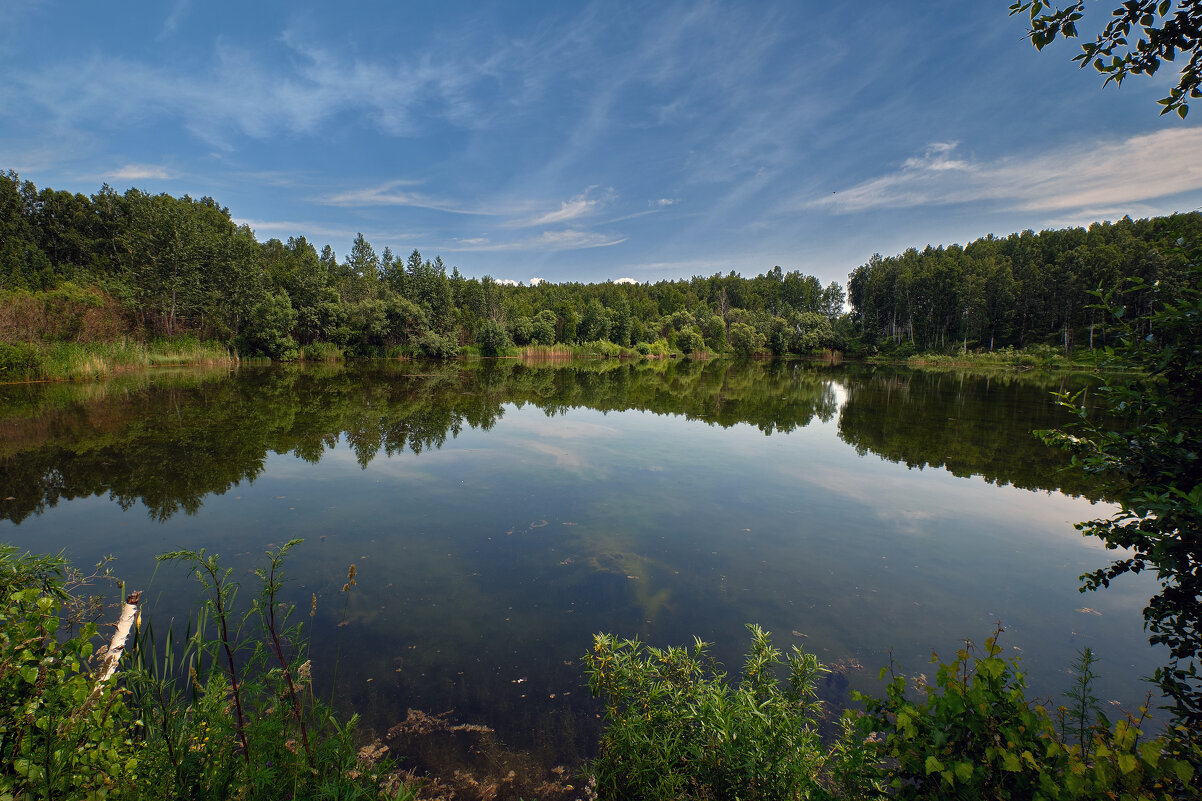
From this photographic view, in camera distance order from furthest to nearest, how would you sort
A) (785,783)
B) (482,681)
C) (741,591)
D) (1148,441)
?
1. (741,591)
2. (482,681)
3. (785,783)
4. (1148,441)

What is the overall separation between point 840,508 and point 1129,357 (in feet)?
22.8

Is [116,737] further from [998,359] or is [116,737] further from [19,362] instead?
[998,359]

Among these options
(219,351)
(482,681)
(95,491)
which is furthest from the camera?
(219,351)

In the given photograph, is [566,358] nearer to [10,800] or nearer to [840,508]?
[840,508]

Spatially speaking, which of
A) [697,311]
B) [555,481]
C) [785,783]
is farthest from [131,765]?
[697,311]

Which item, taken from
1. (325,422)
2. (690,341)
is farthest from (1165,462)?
(690,341)

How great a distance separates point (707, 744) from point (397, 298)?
60920mm

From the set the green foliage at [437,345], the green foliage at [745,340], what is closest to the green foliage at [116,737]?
the green foliage at [437,345]

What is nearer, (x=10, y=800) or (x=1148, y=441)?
(x=10, y=800)

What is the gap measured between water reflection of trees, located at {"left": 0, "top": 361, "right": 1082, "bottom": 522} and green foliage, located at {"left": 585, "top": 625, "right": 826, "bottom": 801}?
333 inches

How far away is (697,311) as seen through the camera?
10156cm

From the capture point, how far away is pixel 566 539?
747cm

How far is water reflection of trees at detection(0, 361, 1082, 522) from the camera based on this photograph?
977 cm

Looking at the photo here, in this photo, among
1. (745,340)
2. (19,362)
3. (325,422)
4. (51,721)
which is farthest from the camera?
(745,340)
